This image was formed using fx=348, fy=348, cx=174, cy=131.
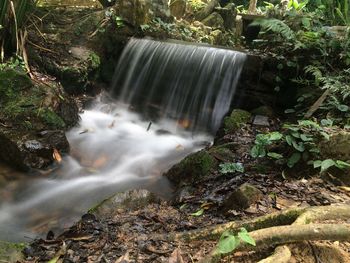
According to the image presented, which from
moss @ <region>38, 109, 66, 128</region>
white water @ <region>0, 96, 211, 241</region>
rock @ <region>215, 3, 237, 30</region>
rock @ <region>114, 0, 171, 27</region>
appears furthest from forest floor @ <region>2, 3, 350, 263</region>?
rock @ <region>215, 3, 237, 30</region>

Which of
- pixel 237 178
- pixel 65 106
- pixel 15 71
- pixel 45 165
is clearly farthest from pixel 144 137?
pixel 237 178

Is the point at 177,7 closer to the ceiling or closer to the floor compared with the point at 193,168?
closer to the ceiling

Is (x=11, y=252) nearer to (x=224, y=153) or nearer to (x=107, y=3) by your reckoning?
(x=224, y=153)

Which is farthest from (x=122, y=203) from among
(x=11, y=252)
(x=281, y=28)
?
(x=281, y=28)

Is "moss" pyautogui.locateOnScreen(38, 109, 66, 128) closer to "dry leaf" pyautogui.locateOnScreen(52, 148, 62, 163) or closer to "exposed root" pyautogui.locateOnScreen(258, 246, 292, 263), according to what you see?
"dry leaf" pyautogui.locateOnScreen(52, 148, 62, 163)

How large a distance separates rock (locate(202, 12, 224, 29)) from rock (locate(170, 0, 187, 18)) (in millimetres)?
946

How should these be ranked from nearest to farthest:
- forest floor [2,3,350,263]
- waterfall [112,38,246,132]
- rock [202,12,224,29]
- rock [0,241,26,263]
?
forest floor [2,3,350,263] → rock [0,241,26,263] → waterfall [112,38,246,132] → rock [202,12,224,29]

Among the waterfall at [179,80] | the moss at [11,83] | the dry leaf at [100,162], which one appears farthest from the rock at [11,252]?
the waterfall at [179,80]

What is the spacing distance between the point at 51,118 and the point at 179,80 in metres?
2.72

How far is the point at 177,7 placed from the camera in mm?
13281

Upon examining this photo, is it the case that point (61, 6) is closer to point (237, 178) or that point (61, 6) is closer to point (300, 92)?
point (300, 92)

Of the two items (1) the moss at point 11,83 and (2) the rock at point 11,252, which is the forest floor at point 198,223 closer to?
(2) the rock at point 11,252

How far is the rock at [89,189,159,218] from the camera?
10.9 ft

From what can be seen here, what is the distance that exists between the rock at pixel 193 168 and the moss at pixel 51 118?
2.05 metres
